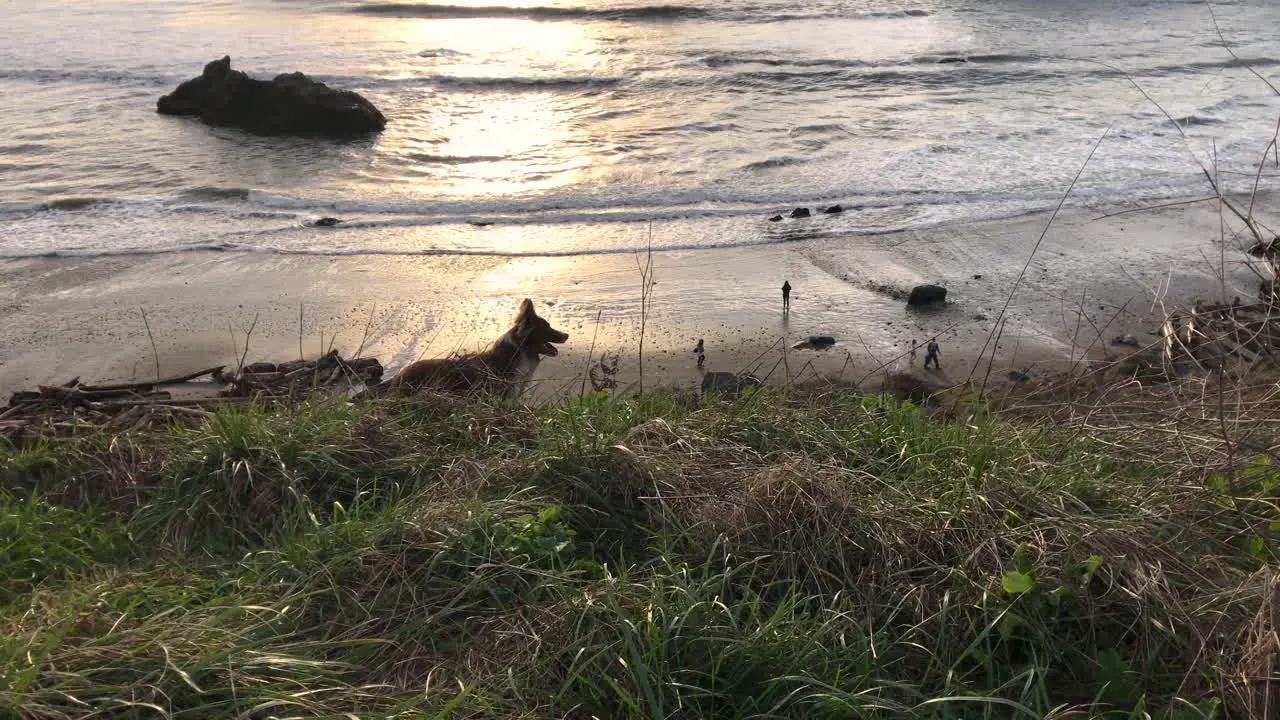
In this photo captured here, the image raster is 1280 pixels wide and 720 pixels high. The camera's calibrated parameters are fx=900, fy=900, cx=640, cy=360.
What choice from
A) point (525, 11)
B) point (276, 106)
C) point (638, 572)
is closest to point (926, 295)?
point (638, 572)

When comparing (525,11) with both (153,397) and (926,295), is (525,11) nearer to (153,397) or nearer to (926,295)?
(926,295)

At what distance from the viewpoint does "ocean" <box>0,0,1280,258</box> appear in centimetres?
878

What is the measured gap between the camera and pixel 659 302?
265 inches

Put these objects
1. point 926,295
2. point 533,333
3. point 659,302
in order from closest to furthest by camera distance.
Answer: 1. point 533,333
2. point 926,295
3. point 659,302

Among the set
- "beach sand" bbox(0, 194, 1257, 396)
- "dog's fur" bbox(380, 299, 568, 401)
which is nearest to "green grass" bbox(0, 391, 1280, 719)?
"dog's fur" bbox(380, 299, 568, 401)

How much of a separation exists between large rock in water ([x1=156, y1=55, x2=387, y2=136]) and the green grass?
932 cm

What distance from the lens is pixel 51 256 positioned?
7.75m

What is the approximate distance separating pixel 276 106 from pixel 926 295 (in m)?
9.65

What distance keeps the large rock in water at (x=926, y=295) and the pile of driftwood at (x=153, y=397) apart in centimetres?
379

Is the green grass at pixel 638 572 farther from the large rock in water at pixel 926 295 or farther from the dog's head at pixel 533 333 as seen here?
the large rock in water at pixel 926 295

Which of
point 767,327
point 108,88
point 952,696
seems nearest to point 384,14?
point 108,88

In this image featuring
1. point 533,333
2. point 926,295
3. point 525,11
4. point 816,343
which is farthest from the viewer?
point 525,11

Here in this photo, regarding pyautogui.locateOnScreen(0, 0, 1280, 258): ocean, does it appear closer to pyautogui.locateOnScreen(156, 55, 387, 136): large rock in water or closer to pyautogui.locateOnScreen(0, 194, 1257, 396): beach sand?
pyautogui.locateOnScreen(156, 55, 387, 136): large rock in water

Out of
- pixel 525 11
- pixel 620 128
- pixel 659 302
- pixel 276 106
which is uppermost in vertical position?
pixel 525 11
